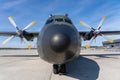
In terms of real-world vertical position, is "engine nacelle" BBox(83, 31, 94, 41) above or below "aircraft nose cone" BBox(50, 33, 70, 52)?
above

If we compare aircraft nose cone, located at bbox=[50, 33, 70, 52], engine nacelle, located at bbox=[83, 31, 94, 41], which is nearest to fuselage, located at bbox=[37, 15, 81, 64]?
aircraft nose cone, located at bbox=[50, 33, 70, 52]

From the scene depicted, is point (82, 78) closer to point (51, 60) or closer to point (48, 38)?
point (51, 60)

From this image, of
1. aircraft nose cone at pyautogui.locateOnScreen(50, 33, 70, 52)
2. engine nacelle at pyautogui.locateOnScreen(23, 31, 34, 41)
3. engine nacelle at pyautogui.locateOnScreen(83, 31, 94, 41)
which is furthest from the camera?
engine nacelle at pyautogui.locateOnScreen(83, 31, 94, 41)

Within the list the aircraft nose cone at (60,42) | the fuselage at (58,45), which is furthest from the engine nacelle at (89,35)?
the aircraft nose cone at (60,42)

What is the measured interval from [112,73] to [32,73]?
4571 millimetres

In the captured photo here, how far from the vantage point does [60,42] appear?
6441mm

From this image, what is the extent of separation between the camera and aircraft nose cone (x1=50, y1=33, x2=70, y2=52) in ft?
21.1

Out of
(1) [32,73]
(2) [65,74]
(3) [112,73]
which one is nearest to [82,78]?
(2) [65,74]

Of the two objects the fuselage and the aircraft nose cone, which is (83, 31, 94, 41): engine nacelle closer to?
the fuselage

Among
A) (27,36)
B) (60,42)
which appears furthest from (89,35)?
(60,42)

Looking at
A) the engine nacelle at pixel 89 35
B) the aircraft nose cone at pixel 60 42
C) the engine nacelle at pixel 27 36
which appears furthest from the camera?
the engine nacelle at pixel 89 35

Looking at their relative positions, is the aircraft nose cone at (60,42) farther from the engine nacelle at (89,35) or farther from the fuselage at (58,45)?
the engine nacelle at (89,35)

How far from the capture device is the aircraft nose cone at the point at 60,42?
6434 mm

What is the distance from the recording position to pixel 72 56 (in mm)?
7066
